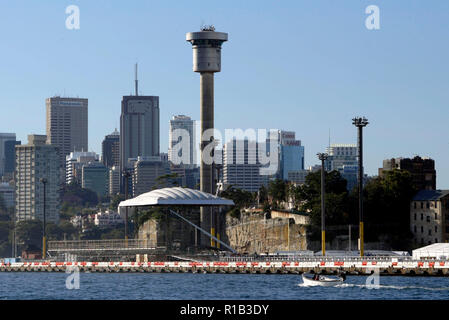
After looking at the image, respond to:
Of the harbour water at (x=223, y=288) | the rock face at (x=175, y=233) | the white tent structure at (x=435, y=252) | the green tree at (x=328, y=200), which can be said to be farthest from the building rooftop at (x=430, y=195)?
the harbour water at (x=223, y=288)

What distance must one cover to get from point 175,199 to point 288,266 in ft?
112

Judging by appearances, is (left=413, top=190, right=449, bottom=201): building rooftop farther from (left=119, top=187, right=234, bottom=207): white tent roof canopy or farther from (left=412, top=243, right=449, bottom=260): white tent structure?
(left=412, top=243, right=449, bottom=260): white tent structure

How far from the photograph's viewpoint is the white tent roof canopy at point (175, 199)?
148 m

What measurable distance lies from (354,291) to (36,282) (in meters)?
44.1

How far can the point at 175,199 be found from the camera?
490ft

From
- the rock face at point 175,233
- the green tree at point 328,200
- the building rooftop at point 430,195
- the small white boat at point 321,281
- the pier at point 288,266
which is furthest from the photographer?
the building rooftop at point 430,195

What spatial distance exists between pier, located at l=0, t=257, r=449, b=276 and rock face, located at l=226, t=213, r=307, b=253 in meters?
41.8

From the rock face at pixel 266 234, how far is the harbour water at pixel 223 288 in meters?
57.2

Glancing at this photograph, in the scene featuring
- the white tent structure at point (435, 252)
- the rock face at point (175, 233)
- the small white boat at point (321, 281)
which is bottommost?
the small white boat at point (321, 281)

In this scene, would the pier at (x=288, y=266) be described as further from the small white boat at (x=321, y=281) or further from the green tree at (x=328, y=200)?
the green tree at (x=328, y=200)

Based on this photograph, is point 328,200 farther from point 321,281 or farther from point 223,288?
point 321,281

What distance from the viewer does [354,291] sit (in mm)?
85875
